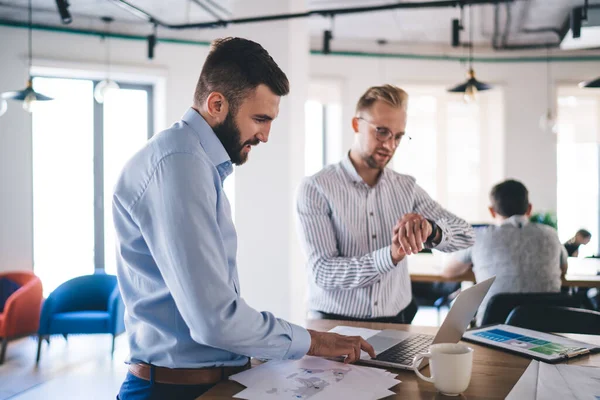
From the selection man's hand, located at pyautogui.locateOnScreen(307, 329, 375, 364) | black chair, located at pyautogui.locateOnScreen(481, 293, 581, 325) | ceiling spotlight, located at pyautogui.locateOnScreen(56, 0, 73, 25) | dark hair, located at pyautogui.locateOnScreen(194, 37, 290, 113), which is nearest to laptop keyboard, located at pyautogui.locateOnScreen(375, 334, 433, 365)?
man's hand, located at pyautogui.locateOnScreen(307, 329, 375, 364)

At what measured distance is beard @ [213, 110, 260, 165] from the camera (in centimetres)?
139

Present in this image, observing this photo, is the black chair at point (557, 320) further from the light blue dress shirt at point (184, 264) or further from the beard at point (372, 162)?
the light blue dress shirt at point (184, 264)

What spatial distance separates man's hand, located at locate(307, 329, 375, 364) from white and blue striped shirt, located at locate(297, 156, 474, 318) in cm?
62

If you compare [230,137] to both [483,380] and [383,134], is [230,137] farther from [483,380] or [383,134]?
[383,134]

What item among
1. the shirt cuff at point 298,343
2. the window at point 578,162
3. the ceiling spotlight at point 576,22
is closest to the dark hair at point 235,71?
the shirt cuff at point 298,343

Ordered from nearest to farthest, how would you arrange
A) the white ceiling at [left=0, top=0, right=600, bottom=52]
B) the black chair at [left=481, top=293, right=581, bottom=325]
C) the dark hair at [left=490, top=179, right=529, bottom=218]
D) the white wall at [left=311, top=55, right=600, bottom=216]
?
the black chair at [left=481, top=293, right=581, bottom=325] → the dark hair at [left=490, top=179, right=529, bottom=218] → the white ceiling at [left=0, top=0, right=600, bottom=52] → the white wall at [left=311, top=55, right=600, bottom=216]

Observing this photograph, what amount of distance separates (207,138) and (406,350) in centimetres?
80

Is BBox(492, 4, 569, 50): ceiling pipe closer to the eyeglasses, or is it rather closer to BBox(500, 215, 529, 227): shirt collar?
BBox(500, 215, 529, 227): shirt collar

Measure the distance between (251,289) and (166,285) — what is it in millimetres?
3738

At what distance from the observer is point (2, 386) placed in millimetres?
4680

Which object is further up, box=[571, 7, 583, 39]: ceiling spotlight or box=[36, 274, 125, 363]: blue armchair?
box=[571, 7, 583, 39]: ceiling spotlight

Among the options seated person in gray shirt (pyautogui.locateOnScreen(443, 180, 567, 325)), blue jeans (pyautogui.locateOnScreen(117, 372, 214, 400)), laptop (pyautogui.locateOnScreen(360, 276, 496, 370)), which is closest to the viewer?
blue jeans (pyautogui.locateOnScreen(117, 372, 214, 400))

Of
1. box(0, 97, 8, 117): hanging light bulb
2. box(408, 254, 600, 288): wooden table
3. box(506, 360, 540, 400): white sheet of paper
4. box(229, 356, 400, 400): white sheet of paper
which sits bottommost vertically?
box(408, 254, 600, 288): wooden table

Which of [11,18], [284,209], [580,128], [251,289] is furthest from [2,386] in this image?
[580,128]
